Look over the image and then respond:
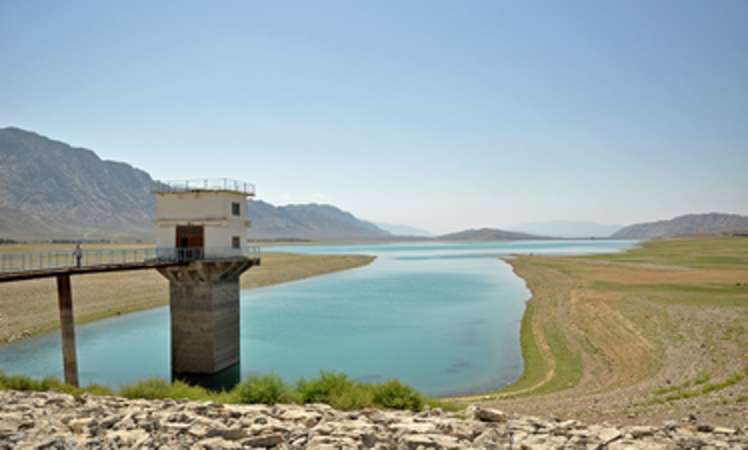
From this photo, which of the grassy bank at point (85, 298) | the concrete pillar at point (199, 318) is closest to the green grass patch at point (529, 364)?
the concrete pillar at point (199, 318)

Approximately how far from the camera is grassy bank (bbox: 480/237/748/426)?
17.3m

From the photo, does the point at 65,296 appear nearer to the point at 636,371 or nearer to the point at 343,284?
the point at 636,371

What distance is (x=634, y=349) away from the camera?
27172 millimetres

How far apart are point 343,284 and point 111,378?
43365 millimetres

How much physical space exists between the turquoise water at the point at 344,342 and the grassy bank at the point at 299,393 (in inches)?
343

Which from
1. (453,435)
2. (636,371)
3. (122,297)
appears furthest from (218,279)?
(122,297)

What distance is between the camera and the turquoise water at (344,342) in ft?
83.1

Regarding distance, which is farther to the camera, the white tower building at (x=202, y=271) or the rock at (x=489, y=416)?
the white tower building at (x=202, y=271)

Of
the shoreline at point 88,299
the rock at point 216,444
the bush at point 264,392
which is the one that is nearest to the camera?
the rock at point 216,444

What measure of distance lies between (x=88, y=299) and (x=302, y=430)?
145 ft

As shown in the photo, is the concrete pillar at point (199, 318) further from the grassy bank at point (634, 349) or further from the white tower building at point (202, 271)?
the grassy bank at point (634, 349)

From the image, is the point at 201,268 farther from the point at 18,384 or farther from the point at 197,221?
the point at 18,384

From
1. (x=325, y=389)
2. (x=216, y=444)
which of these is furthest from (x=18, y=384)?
(x=216, y=444)

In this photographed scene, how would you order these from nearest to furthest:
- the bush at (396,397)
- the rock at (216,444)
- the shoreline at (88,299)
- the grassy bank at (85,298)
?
the rock at (216,444), the bush at (396,397), the shoreline at (88,299), the grassy bank at (85,298)
